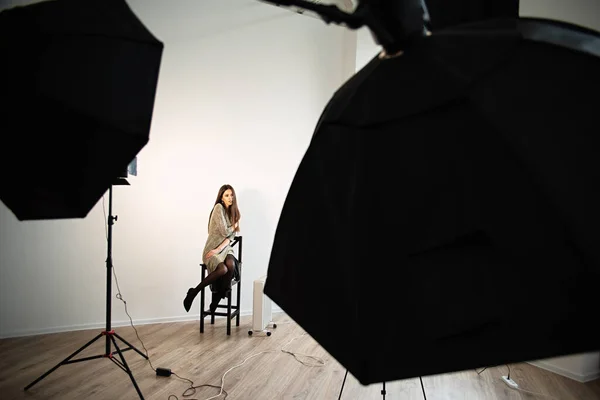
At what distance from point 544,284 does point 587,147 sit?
7 centimetres

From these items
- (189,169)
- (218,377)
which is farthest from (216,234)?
(218,377)

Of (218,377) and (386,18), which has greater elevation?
(386,18)

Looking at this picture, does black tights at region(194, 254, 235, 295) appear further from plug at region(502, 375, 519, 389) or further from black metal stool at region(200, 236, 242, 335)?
plug at region(502, 375, 519, 389)

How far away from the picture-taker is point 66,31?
26cm

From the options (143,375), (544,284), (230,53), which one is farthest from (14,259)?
(544,284)

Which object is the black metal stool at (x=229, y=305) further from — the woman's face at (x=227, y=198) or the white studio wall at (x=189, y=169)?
the woman's face at (x=227, y=198)

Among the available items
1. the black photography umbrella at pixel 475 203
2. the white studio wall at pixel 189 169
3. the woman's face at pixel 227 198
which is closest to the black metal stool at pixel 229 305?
the white studio wall at pixel 189 169

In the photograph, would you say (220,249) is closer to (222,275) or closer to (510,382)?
(222,275)

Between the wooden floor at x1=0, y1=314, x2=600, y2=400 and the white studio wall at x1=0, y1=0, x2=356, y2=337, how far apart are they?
18.0 inches

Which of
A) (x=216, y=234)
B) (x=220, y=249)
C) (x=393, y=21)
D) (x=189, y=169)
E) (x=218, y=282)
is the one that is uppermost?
(x=189, y=169)

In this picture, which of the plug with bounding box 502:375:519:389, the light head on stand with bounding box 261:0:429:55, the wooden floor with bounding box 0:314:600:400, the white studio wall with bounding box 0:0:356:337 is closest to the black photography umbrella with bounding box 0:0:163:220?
the light head on stand with bounding box 261:0:429:55

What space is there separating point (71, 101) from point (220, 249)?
3610 mm

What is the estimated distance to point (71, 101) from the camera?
0.26 m

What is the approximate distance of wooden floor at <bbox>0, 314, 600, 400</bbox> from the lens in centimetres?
247
